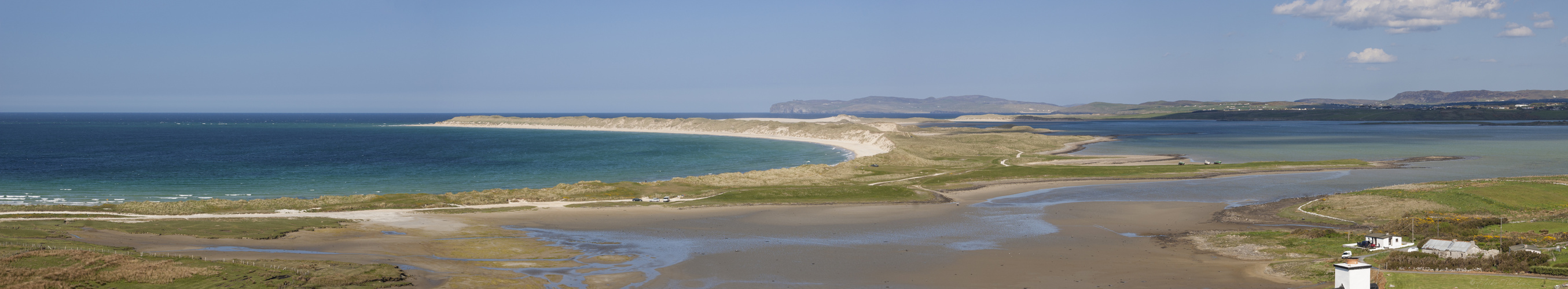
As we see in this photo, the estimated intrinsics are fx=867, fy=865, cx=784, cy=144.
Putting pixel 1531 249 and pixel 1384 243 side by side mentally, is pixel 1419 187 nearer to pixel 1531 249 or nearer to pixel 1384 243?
pixel 1384 243

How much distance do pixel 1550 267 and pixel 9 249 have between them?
42622mm

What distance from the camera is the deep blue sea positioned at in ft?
197

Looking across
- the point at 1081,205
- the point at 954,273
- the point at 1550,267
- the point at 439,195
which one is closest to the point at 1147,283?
the point at 954,273

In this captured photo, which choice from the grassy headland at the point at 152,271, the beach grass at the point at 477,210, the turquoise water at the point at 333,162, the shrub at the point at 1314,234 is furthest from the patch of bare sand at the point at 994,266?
the turquoise water at the point at 333,162

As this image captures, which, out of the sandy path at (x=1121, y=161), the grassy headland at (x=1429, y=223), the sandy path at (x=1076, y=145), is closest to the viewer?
the grassy headland at (x=1429, y=223)

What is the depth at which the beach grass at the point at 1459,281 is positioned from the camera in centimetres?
2094

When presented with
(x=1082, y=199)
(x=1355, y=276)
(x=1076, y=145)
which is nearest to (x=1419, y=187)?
(x=1082, y=199)

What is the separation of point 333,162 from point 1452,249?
295 feet

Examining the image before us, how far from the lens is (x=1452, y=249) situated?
25953 mm

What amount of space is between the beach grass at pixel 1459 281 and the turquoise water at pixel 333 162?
177 feet

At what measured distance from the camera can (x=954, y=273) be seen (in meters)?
27.2

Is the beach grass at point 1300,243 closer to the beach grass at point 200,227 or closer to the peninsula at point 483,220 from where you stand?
the peninsula at point 483,220

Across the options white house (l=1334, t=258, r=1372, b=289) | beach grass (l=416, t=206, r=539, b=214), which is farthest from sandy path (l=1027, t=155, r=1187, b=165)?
white house (l=1334, t=258, r=1372, b=289)

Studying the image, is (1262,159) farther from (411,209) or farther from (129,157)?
(129,157)
